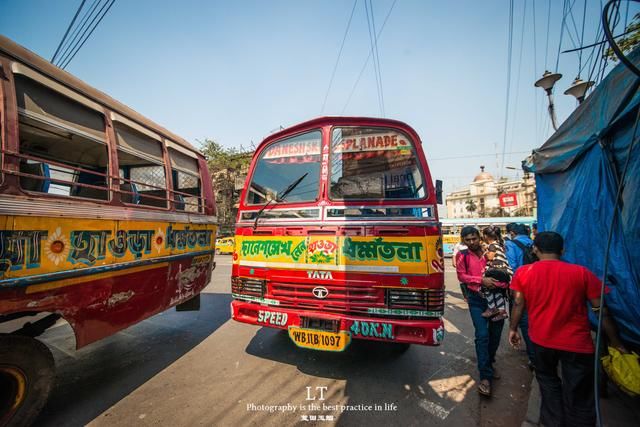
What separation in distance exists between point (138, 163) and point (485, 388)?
5423 millimetres

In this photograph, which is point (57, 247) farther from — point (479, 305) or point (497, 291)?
point (497, 291)

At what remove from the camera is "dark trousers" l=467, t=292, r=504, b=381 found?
8.75 feet

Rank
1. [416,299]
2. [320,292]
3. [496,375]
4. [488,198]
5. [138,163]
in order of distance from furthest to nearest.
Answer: [488,198] < [138,163] < [496,375] < [320,292] < [416,299]

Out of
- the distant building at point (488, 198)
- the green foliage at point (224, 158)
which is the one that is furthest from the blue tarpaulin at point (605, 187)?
the distant building at point (488, 198)

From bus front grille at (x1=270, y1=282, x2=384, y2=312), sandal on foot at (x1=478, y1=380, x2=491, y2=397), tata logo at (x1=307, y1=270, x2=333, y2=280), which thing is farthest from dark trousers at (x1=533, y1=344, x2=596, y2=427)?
tata logo at (x1=307, y1=270, x2=333, y2=280)

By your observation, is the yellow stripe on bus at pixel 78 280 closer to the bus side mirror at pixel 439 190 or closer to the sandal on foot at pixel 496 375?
the bus side mirror at pixel 439 190

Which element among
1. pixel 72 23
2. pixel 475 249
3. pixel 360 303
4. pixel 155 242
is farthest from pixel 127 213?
pixel 72 23

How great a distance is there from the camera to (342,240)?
2.76m

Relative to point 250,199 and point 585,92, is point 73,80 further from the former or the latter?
point 585,92

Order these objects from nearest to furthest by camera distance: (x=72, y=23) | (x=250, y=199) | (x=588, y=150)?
(x=588, y=150), (x=250, y=199), (x=72, y=23)

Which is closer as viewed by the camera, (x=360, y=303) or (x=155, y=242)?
(x=360, y=303)

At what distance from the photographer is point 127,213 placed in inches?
110

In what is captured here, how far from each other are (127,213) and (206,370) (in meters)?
1.99

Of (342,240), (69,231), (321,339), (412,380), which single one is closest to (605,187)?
(342,240)
